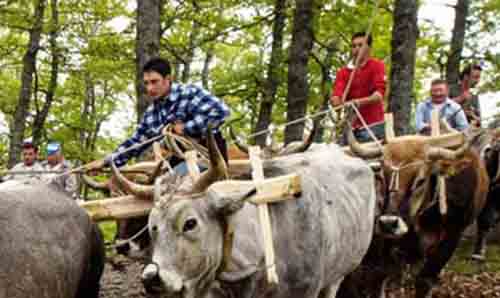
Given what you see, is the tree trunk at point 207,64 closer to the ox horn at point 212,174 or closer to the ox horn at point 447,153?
the ox horn at point 447,153

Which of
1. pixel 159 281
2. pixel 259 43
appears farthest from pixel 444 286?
pixel 259 43

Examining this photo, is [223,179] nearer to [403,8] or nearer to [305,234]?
[305,234]

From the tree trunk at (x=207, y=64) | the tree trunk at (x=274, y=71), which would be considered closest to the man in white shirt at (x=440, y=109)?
the tree trunk at (x=274, y=71)

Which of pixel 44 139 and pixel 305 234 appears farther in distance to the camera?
pixel 44 139

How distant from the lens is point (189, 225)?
3713mm

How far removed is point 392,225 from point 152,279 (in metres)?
3.33

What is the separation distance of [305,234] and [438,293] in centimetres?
528

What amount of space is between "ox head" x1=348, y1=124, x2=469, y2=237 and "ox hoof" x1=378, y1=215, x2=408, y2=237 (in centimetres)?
6

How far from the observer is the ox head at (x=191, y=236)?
357 cm

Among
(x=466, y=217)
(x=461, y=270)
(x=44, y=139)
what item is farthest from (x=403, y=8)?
(x=44, y=139)

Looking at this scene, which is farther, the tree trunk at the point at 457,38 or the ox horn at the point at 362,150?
the tree trunk at the point at 457,38

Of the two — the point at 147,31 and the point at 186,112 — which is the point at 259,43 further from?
the point at 186,112

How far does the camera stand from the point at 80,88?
24.8m

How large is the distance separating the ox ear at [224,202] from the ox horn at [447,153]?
3378 mm
